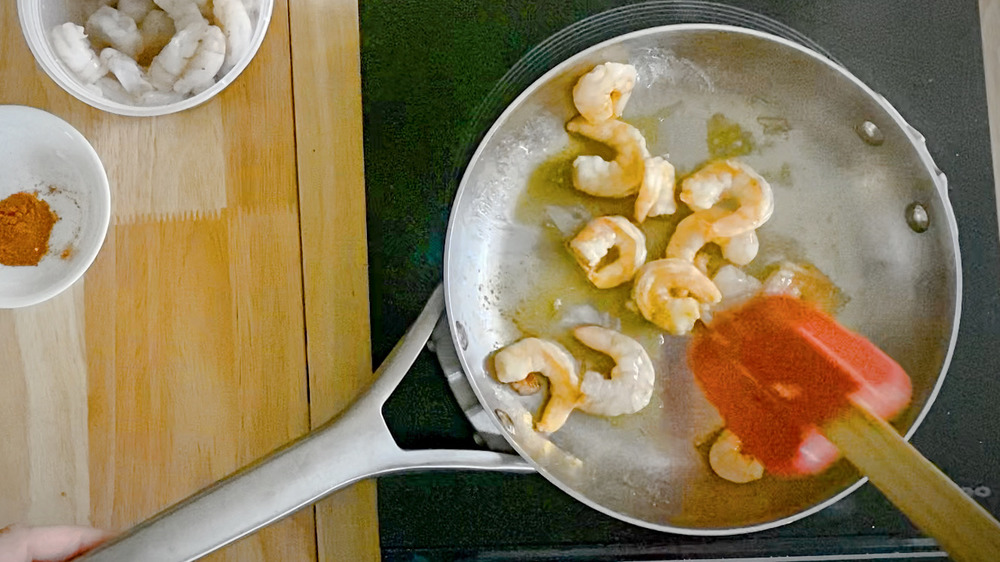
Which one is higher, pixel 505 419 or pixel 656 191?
pixel 656 191

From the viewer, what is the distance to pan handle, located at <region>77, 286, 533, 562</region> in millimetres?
495

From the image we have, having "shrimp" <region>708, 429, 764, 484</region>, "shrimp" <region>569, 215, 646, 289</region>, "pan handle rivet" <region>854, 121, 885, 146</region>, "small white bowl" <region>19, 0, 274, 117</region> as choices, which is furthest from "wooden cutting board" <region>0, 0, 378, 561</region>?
"pan handle rivet" <region>854, 121, 885, 146</region>

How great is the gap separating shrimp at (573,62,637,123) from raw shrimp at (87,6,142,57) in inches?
14.3

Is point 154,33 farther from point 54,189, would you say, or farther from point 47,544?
point 47,544

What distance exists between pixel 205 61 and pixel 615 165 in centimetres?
33

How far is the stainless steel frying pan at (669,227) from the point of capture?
0.62 m

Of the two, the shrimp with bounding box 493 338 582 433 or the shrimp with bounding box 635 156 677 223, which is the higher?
the shrimp with bounding box 635 156 677 223

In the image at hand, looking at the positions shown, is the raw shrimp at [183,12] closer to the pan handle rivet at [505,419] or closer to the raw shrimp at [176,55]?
the raw shrimp at [176,55]

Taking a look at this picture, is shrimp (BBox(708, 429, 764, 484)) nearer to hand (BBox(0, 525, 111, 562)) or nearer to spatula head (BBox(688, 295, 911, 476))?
spatula head (BBox(688, 295, 911, 476))

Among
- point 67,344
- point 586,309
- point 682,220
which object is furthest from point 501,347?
point 67,344

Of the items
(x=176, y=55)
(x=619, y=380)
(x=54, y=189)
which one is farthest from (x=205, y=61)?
(x=619, y=380)

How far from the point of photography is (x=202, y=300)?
2.09 feet

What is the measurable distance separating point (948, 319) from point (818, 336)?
10 cm

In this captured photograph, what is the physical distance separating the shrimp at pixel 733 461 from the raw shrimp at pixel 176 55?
1.72 feet
